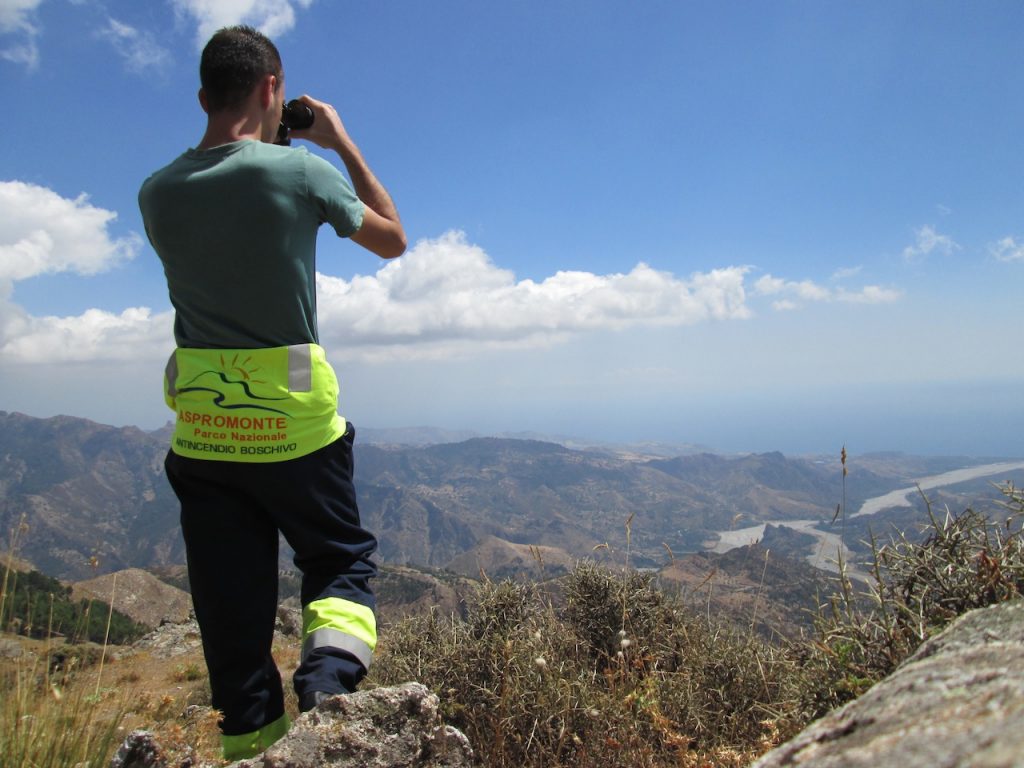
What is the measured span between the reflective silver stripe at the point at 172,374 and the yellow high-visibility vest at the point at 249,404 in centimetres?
6

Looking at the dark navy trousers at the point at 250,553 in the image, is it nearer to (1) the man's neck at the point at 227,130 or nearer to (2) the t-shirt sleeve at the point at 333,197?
(2) the t-shirt sleeve at the point at 333,197

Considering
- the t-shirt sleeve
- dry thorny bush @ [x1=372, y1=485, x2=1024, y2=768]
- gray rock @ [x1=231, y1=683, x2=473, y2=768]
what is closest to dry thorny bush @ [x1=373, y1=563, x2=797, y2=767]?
dry thorny bush @ [x1=372, y1=485, x2=1024, y2=768]

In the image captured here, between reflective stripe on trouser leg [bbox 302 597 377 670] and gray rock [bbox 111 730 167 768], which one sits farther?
reflective stripe on trouser leg [bbox 302 597 377 670]

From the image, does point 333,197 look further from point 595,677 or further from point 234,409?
point 595,677

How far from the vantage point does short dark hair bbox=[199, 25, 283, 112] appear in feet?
8.80

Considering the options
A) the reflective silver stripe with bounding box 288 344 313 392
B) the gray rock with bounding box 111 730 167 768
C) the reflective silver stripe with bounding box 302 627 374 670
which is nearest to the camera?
the gray rock with bounding box 111 730 167 768

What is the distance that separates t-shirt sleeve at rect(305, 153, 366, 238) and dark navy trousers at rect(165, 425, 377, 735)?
1106mm

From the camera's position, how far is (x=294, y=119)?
3061mm

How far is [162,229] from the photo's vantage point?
2.64 meters

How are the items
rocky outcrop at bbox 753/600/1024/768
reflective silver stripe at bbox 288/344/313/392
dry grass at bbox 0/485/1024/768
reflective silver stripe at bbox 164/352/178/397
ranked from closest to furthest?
rocky outcrop at bbox 753/600/1024/768
dry grass at bbox 0/485/1024/768
reflective silver stripe at bbox 288/344/313/392
reflective silver stripe at bbox 164/352/178/397

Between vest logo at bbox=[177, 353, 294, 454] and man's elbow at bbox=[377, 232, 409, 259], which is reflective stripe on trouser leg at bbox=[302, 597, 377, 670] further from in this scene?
man's elbow at bbox=[377, 232, 409, 259]

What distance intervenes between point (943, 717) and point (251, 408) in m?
2.49

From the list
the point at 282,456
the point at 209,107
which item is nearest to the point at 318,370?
the point at 282,456

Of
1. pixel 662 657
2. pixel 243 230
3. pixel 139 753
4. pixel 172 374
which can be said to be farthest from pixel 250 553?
pixel 662 657
